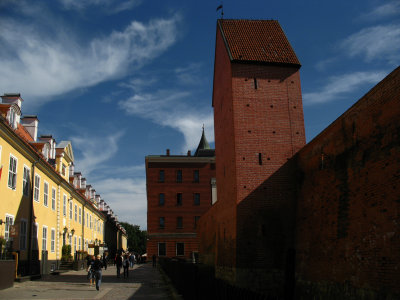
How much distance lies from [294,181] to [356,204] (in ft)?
18.6

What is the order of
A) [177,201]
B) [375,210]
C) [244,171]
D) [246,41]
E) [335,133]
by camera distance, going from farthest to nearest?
[177,201]
[246,41]
[244,171]
[335,133]
[375,210]

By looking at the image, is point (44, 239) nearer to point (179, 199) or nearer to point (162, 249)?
point (162, 249)

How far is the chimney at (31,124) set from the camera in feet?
78.8

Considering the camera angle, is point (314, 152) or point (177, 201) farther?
point (177, 201)

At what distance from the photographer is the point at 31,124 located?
79.1 ft

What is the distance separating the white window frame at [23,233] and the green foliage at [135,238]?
324 feet

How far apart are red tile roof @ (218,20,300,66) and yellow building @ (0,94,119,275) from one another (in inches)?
429

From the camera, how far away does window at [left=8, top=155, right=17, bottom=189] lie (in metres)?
17.1

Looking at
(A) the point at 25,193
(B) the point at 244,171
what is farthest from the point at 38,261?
(B) the point at 244,171

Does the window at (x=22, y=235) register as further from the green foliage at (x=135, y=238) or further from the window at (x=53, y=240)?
the green foliage at (x=135, y=238)

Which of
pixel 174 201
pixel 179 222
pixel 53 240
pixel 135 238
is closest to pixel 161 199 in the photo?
pixel 174 201

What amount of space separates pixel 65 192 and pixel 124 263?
804 centimetres

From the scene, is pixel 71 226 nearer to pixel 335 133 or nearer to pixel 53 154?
pixel 53 154

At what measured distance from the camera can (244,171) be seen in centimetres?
1700
